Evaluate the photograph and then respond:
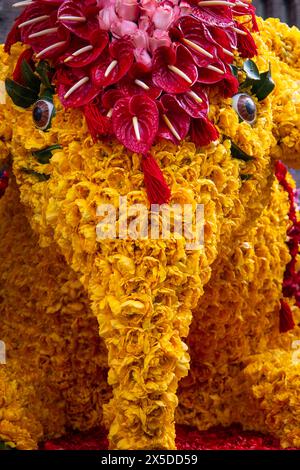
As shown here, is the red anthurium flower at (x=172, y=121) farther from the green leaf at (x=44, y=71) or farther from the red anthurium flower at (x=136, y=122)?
the green leaf at (x=44, y=71)

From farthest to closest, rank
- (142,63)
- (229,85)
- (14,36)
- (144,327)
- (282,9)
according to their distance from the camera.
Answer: (282,9)
(14,36)
(229,85)
(142,63)
(144,327)

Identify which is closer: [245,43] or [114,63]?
[114,63]

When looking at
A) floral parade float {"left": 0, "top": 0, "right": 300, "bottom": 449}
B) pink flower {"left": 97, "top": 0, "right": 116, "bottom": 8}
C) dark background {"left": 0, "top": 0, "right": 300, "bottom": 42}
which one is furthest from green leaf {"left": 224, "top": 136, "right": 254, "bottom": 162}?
dark background {"left": 0, "top": 0, "right": 300, "bottom": 42}

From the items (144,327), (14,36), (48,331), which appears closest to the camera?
(144,327)

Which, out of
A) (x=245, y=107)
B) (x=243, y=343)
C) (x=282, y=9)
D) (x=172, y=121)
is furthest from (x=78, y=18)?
(x=282, y=9)

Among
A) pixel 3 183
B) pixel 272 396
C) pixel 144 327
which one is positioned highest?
pixel 144 327

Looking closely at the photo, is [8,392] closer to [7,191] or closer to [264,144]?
[7,191]

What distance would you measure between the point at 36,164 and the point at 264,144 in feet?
1.47

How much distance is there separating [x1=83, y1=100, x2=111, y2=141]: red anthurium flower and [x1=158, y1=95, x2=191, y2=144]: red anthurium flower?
95 mm

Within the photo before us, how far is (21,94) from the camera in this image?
5.27ft

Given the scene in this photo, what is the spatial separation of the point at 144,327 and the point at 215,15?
610 mm

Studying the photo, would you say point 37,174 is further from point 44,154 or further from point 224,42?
point 224,42

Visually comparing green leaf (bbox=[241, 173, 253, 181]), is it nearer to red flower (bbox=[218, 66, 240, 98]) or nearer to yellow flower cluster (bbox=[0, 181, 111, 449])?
red flower (bbox=[218, 66, 240, 98])

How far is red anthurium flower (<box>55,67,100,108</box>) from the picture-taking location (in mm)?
1479
